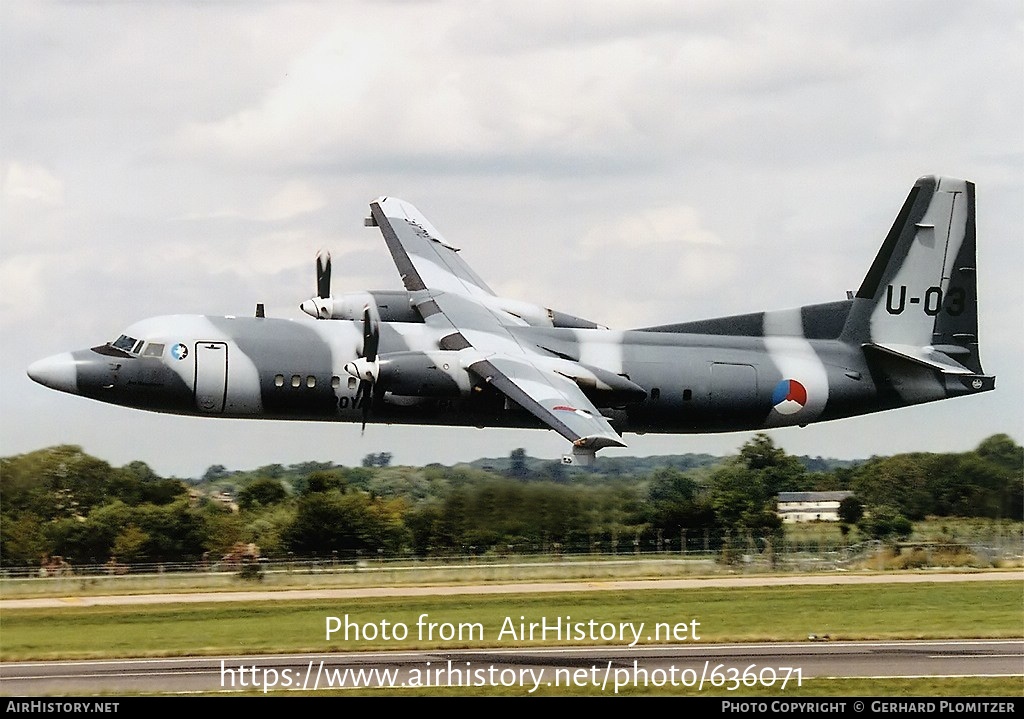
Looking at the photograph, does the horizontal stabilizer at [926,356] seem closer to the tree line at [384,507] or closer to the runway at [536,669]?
the tree line at [384,507]

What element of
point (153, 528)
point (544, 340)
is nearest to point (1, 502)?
point (153, 528)

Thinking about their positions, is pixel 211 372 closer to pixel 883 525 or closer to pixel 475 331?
pixel 475 331

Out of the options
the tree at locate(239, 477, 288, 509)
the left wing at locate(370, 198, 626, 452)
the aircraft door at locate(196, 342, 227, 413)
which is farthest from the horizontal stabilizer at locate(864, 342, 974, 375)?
the aircraft door at locate(196, 342, 227, 413)

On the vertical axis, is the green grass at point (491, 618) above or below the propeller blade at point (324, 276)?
below

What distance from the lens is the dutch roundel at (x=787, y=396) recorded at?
35.9 meters

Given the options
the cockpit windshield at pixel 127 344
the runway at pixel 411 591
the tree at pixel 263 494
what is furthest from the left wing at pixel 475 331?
the cockpit windshield at pixel 127 344

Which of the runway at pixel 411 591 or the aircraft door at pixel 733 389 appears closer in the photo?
the runway at pixel 411 591

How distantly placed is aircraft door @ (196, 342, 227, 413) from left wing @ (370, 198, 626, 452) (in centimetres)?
513

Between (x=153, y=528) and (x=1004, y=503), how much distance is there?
21931 millimetres

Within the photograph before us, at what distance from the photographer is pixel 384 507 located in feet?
114

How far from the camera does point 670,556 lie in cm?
3606

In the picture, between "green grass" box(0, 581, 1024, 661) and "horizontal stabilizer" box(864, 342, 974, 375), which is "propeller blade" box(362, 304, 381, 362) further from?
"horizontal stabilizer" box(864, 342, 974, 375)

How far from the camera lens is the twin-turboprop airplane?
105 ft

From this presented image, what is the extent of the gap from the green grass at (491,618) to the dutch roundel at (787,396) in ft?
14.7
